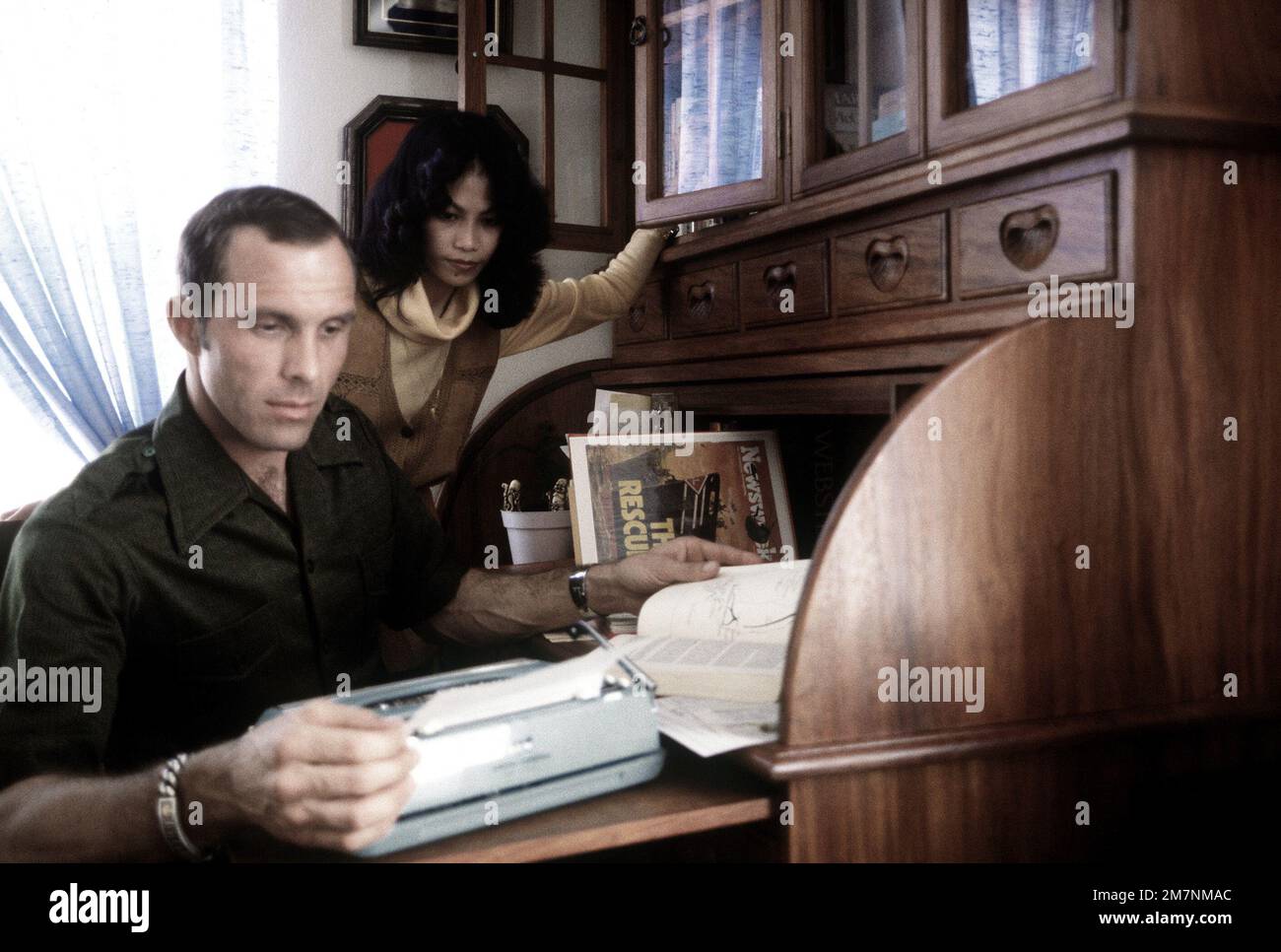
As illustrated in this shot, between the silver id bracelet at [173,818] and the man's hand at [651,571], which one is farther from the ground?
the man's hand at [651,571]

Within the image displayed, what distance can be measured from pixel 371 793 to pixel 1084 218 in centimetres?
78

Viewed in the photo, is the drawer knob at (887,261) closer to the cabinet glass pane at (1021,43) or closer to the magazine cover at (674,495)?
the cabinet glass pane at (1021,43)

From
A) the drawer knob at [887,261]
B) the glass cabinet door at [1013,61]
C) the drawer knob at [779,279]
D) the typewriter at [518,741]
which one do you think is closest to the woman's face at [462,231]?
the drawer knob at [779,279]

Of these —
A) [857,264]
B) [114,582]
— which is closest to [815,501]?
[857,264]

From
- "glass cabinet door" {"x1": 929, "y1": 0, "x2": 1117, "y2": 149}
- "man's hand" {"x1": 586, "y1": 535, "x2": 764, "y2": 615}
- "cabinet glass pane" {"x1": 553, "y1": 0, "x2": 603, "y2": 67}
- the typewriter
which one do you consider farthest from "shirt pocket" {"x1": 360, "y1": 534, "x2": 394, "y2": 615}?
"cabinet glass pane" {"x1": 553, "y1": 0, "x2": 603, "y2": 67}

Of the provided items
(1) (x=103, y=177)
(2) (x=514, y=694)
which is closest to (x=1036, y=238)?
(2) (x=514, y=694)

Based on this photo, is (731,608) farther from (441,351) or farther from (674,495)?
(441,351)

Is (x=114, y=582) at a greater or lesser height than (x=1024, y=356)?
lesser

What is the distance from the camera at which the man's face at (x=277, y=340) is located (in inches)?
43.5

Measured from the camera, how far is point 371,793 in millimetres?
685

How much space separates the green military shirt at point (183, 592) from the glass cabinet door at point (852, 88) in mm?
715

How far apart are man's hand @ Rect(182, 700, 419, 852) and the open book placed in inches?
13.9
